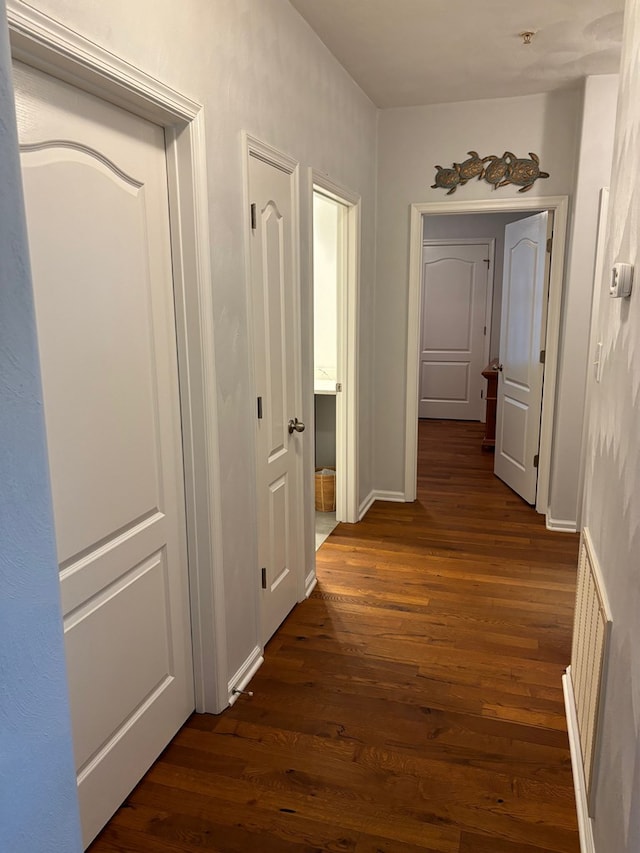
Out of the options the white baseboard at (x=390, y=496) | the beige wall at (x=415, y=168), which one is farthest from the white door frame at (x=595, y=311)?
the white baseboard at (x=390, y=496)

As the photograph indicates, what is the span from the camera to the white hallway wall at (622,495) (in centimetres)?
125

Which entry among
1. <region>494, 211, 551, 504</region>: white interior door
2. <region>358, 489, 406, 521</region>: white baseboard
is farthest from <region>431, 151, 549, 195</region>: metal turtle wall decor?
<region>358, 489, 406, 521</region>: white baseboard

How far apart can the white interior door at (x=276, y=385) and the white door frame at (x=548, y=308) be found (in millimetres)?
1719

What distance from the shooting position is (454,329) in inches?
300

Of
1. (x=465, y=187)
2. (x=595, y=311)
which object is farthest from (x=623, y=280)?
(x=465, y=187)

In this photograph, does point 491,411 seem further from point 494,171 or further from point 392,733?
A: point 392,733

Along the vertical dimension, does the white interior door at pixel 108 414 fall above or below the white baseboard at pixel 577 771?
above

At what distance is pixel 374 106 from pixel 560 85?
115cm

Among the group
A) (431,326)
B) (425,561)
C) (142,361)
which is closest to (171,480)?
(142,361)

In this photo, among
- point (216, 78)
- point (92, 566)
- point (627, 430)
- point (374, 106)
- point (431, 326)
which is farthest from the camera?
point (431, 326)

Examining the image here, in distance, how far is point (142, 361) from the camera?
1813mm

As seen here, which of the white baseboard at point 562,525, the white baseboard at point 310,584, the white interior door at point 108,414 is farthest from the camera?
the white baseboard at point 562,525

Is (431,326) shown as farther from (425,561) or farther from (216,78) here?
(216,78)

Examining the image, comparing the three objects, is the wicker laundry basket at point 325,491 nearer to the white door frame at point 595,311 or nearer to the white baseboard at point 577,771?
the white door frame at point 595,311
